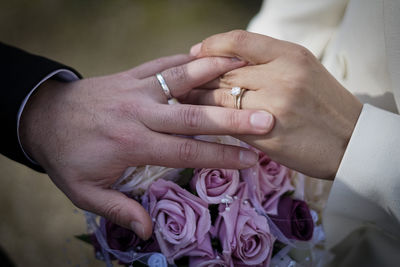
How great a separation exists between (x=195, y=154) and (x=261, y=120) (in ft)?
0.96

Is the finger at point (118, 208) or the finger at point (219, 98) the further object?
the finger at point (219, 98)

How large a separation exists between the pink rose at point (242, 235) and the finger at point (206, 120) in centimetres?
29

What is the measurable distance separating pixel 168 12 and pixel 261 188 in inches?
153

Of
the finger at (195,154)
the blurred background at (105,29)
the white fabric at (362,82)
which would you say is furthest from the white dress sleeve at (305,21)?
the blurred background at (105,29)

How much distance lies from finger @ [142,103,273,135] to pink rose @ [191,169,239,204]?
0.54ft

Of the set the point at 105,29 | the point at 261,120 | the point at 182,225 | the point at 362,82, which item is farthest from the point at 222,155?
the point at 105,29

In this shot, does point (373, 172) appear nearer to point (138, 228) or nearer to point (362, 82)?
point (362, 82)

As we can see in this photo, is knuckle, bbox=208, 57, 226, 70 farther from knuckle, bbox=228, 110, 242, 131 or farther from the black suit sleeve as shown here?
the black suit sleeve

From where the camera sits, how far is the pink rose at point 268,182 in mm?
1218

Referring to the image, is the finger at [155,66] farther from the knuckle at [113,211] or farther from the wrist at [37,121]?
the knuckle at [113,211]

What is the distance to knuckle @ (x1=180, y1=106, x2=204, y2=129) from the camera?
3.90 feet

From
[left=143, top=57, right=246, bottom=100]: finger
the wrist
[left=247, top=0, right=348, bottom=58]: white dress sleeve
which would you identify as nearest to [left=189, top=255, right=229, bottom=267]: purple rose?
[left=143, top=57, right=246, bottom=100]: finger

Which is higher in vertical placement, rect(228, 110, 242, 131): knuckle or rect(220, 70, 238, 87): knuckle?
rect(220, 70, 238, 87): knuckle

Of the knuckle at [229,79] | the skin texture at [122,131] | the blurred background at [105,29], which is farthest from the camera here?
the blurred background at [105,29]
